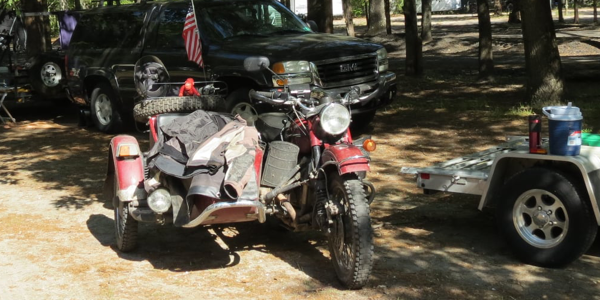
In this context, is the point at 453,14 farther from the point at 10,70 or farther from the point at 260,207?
the point at 260,207

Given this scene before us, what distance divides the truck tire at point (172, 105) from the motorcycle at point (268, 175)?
28 centimetres

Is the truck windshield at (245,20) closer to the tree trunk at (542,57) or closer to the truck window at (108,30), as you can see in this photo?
the truck window at (108,30)

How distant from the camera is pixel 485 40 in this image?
1655 centimetres

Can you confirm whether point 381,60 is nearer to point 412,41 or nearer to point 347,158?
point 412,41

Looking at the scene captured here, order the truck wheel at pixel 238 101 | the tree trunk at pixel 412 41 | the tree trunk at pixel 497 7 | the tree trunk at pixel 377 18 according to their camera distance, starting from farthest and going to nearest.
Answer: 1. the tree trunk at pixel 497 7
2. the tree trunk at pixel 377 18
3. the tree trunk at pixel 412 41
4. the truck wheel at pixel 238 101

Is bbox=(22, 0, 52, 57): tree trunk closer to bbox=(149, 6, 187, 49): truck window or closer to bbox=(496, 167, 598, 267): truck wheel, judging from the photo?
bbox=(149, 6, 187, 49): truck window

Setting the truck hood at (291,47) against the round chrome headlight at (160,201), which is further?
the truck hood at (291,47)

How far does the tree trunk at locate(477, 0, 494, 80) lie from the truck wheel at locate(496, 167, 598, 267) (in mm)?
10773

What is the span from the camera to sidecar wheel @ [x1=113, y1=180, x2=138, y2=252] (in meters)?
6.48

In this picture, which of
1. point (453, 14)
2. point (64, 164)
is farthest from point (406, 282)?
point (453, 14)

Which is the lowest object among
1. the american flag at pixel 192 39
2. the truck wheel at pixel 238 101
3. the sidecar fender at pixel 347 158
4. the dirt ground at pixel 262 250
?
the dirt ground at pixel 262 250

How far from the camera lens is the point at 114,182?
7.18 meters

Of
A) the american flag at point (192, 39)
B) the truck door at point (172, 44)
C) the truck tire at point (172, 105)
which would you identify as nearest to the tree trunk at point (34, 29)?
the truck door at point (172, 44)

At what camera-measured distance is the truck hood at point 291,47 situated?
415 inches
